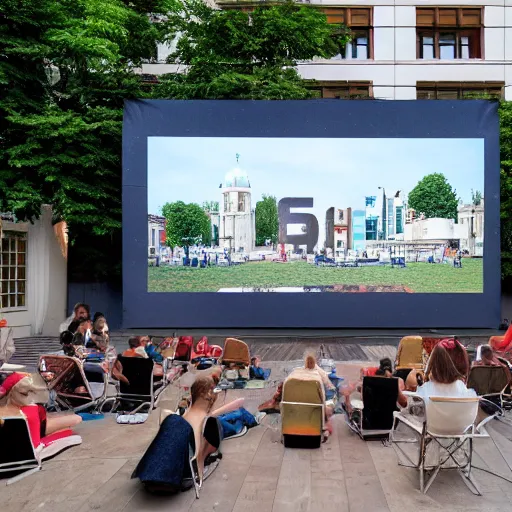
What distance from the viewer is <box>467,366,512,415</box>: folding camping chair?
7.30 metres

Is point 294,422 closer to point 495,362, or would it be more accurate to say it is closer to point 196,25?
point 495,362

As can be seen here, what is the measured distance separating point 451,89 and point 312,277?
37.0ft

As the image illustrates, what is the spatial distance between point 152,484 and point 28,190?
11.7 metres

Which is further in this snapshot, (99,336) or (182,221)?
(182,221)

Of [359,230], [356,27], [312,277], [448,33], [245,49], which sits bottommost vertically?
[312,277]

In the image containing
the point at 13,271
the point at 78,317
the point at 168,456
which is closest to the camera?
the point at 168,456

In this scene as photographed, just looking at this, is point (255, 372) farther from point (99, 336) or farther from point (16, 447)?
point (16, 447)

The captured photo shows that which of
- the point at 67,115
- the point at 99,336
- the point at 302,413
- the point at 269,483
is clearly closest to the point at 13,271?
the point at 67,115

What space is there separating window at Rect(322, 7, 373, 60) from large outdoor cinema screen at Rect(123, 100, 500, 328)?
8.22 metres

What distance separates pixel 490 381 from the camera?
24.1 ft

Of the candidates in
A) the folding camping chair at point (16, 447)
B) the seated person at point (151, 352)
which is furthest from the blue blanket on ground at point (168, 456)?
the seated person at point (151, 352)

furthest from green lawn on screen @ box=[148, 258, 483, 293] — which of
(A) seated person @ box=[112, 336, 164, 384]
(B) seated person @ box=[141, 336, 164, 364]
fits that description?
(A) seated person @ box=[112, 336, 164, 384]

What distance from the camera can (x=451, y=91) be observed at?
2341 centimetres

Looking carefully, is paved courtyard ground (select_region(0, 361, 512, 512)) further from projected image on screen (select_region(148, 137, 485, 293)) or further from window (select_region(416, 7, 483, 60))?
window (select_region(416, 7, 483, 60))
